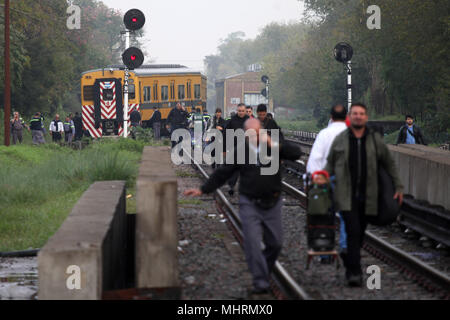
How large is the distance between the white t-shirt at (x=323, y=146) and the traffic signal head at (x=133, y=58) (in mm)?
14601

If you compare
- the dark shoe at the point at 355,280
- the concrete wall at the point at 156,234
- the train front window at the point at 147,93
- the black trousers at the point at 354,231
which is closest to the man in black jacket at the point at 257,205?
the concrete wall at the point at 156,234

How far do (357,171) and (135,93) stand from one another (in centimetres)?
2971

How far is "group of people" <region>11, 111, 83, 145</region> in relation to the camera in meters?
35.1

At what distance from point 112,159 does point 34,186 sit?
1.86 metres

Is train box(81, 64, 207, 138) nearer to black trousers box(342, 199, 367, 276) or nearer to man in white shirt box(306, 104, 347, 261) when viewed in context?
man in white shirt box(306, 104, 347, 261)

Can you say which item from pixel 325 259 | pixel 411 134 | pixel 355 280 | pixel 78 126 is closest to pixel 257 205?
pixel 355 280

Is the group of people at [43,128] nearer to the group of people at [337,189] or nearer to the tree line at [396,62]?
the tree line at [396,62]

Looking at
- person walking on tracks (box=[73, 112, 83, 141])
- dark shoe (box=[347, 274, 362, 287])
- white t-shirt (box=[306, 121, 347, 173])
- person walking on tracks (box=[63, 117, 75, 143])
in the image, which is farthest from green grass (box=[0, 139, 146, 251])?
person walking on tracks (box=[63, 117, 75, 143])

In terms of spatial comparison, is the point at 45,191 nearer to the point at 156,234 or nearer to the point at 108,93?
the point at 156,234

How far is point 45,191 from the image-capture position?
55.4 feet

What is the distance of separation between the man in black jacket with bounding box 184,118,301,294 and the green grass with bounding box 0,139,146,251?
520cm

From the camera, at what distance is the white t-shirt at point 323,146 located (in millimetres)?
8875
